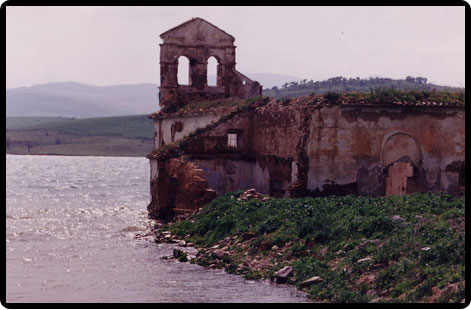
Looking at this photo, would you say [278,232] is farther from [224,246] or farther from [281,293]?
[281,293]

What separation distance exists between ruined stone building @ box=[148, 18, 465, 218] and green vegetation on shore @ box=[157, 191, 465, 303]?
9.61 feet

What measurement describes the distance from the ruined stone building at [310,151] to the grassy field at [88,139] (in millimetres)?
100355

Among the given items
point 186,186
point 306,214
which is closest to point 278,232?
point 306,214

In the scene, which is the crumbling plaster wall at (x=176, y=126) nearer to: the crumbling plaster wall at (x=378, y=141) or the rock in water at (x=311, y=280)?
the crumbling plaster wall at (x=378, y=141)

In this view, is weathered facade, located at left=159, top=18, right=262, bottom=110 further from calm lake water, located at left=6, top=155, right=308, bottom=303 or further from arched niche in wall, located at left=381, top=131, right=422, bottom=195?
arched niche in wall, located at left=381, top=131, right=422, bottom=195

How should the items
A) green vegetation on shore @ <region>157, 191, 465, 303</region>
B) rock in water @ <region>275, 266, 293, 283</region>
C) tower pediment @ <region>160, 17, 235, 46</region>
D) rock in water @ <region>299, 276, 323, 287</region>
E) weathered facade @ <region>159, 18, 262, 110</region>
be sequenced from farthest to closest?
tower pediment @ <region>160, 17, 235, 46</region>, weathered facade @ <region>159, 18, 262, 110</region>, rock in water @ <region>275, 266, 293, 283</region>, rock in water @ <region>299, 276, 323, 287</region>, green vegetation on shore @ <region>157, 191, 465, 303</region>

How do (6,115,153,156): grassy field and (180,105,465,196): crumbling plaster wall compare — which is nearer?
(180,105,465,196): crumbling plaster wall

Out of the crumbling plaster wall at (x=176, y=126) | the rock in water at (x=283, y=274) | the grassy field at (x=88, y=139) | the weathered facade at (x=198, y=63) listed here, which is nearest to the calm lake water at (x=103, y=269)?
the rock in water at (x=283, y=274)

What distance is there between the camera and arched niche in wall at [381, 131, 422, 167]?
86.0ft

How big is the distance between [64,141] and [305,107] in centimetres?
12542

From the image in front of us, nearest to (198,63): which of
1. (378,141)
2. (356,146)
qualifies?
(356,146)

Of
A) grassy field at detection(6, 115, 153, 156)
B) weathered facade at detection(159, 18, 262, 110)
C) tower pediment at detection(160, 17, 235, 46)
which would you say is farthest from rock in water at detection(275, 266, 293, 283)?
grassy field at detection(6, 115, 153, 156)

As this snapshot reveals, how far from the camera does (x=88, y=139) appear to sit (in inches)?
5792

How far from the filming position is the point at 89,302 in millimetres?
15586
